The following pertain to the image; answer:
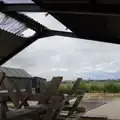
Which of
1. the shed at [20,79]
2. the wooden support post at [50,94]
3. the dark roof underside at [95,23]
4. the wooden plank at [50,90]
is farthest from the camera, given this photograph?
the shed at [20,79]

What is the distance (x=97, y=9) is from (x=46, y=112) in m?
2.88

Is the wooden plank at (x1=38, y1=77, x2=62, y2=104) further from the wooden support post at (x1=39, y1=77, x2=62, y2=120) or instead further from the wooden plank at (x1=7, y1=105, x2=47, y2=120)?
the wooden plank at (x1=7, y1=105, x2=47, y2=120)

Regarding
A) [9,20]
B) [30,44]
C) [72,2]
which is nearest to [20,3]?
[72,2]

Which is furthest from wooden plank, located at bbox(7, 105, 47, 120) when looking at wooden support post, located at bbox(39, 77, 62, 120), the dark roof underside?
the dark roof underside

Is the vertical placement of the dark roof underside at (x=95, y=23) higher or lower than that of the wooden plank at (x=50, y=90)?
higher

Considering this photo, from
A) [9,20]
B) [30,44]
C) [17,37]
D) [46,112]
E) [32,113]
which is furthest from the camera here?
[30,44]

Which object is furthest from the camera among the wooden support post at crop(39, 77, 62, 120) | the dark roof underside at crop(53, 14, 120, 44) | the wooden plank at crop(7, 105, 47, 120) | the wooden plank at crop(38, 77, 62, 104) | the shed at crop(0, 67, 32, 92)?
the shed at crop(0, 67, 32, 92)

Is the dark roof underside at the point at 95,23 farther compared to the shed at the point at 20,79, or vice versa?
the shed at the point at 20,79

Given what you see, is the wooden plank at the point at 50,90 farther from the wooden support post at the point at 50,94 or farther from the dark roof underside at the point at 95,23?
the dark roof underside at the point at 95,23

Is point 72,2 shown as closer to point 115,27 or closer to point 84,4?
point 84,4

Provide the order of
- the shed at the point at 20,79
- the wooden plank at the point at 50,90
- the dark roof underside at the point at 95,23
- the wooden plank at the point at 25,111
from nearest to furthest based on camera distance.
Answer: the wooden plank at the point at 25,111
the dark roof underside at the point at 95,23
the wooden plank at the point at 50,90
the shed at the point at 20,79

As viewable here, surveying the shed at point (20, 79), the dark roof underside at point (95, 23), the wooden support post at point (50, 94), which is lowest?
the shed at point (20, 79)

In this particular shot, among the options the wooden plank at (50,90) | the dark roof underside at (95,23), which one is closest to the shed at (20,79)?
the wooden plank at (50,90)

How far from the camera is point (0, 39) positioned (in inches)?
638
